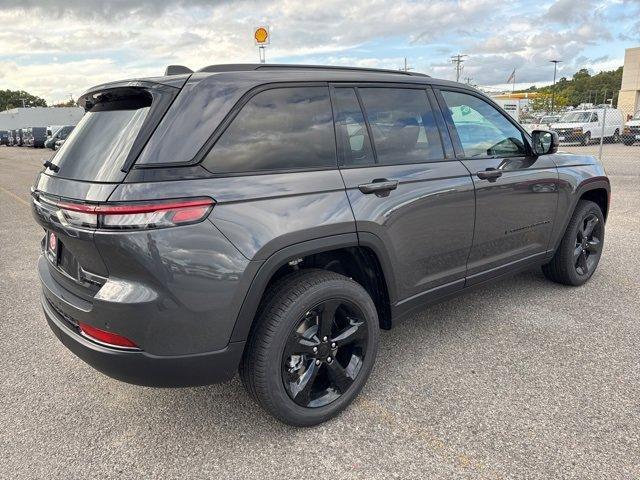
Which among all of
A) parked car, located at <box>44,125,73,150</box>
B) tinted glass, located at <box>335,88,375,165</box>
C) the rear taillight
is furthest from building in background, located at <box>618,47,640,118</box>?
the rear taillight

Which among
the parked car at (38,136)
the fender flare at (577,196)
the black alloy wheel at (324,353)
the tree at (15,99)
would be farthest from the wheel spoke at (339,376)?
the tree at (15,99)

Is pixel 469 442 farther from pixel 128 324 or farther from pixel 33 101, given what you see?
pixel 33 101

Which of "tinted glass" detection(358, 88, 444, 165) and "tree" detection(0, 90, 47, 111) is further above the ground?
"tree" detection(0, 90, 47, 111)

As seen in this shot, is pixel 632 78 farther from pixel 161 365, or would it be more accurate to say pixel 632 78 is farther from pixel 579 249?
pixel 161 365

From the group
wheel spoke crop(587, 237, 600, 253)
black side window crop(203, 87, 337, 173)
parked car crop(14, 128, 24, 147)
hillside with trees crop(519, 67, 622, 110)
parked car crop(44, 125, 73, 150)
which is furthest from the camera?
hillside with trees crop(519, 67, 622, 110)

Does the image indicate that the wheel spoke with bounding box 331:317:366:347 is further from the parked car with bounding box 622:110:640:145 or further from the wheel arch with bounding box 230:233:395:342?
the parked car with bounding box 622:110:640:145

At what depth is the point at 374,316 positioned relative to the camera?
2.79 m

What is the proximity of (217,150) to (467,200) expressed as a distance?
1.76 m

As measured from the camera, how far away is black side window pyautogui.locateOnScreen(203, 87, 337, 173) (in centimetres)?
231

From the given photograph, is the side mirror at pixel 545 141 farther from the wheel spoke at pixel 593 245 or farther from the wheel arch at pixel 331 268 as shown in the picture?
the wheel arch at pixel 331 268

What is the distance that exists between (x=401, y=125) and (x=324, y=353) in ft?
4.76

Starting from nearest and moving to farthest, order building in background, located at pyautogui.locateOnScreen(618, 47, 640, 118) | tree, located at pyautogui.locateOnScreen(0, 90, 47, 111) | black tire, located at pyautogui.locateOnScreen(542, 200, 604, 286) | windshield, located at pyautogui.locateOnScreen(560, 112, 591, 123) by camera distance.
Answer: black tire, located at pyautogui.locateOnScreen(542, 200, 604, 286) → windshield, located at pyautogui.locateOnScreen(560, 112, 591, 123) → building in background, located at pyautogui.locateOnScreen(618, 47, 640, 118) → tree, located at pyautogui.locateOnScreen(0, 90, 47, 111)

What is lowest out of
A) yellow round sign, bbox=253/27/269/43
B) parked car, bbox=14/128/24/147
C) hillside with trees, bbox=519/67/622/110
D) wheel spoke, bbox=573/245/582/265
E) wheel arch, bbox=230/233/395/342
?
parked car, bbox=14/128/24/147

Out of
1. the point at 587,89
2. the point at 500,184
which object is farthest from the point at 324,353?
the point at 587,89
